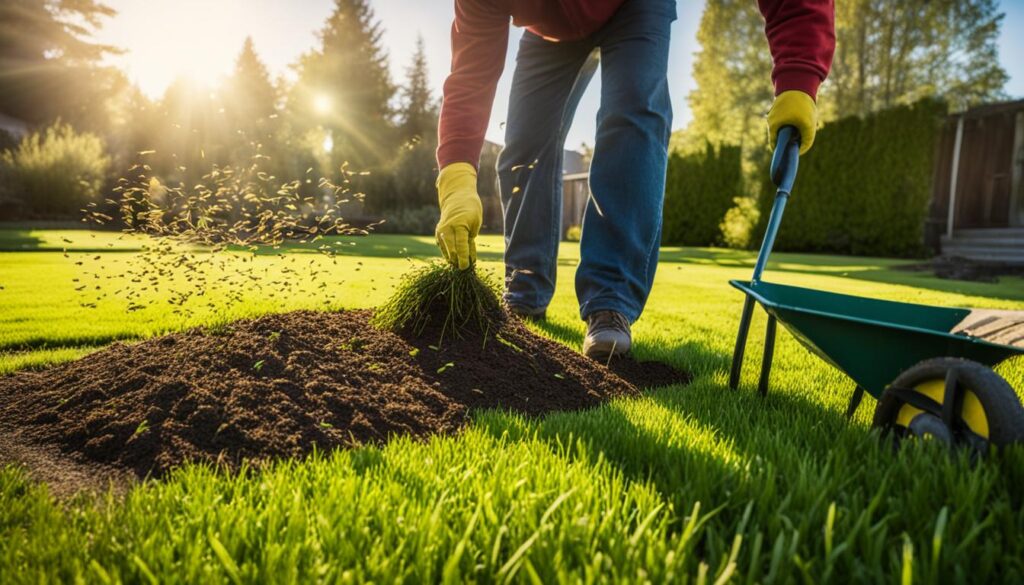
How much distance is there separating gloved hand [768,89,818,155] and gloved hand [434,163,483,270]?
1.10 metres

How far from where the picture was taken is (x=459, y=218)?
233 cm

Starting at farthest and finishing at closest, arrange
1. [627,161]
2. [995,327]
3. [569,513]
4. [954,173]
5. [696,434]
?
1. [954,173]
2. [627,161]
3. [995,327]
4. [696,434]
5. [569,513]

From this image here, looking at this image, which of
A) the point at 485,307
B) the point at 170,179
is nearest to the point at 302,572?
the point at 485,307

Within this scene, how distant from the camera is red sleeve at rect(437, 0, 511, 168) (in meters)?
2.58

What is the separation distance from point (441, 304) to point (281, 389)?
2.64 feet

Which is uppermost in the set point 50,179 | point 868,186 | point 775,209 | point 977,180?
point 977,180

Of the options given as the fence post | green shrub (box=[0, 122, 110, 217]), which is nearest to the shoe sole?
the fence post

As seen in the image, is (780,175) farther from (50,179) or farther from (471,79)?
(50,179)

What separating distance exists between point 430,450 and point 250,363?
2.67 feet

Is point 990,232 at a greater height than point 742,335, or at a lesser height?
greater

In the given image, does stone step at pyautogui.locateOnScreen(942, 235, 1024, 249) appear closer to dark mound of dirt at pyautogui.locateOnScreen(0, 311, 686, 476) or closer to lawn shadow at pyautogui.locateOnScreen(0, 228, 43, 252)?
dark mound of dirt at pyautogui.locateOnScreen(0, 311, 686, 476)

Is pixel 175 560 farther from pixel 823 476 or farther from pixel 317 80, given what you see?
pixel 317 80

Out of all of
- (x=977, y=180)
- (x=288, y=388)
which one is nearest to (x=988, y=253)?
(x=977, y=180)

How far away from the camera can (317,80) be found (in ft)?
109
